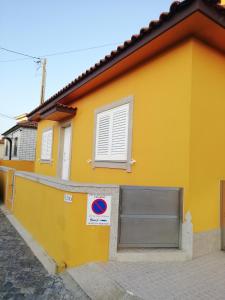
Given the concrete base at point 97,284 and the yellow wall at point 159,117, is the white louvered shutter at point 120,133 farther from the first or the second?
the concrete base at point 97,284

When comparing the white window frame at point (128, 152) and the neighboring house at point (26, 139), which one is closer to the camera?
the white window frame at point (128, 152)

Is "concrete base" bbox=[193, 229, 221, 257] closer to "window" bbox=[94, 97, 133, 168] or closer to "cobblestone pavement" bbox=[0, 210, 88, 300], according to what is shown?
"cobblestone pavement" bbox=[0, 210, 88, 300]

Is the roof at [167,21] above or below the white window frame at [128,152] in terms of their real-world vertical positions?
above

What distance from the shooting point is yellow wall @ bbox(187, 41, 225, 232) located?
12.8 ft

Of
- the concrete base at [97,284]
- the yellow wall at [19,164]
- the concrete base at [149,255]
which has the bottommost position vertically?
the concrete base at [97,284]

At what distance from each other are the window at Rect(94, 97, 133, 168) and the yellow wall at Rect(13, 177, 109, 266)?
1702 mm

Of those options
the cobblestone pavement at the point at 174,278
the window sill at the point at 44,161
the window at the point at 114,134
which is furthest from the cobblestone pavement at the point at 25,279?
the window sill at the point at 44,161

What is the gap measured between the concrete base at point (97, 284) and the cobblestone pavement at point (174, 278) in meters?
0.07

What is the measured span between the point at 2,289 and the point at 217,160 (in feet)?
12.8

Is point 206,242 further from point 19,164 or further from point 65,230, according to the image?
point 19,164

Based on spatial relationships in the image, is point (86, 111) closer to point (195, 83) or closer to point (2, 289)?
point (195, 83)

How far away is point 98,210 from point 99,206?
0.06m

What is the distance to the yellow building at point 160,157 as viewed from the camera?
3.61m

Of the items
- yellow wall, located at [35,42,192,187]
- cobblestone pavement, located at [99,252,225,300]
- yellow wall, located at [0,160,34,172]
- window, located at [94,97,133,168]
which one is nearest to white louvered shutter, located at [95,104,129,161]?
window, located at [94,97,133,168]
